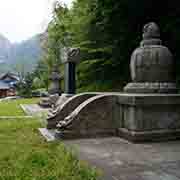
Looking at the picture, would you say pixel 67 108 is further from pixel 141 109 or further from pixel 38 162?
pixel 38 162

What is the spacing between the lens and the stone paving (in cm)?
302

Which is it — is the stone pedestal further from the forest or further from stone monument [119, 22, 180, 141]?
the forest

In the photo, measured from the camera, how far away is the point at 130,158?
12.1ft

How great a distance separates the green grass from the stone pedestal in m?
1.42

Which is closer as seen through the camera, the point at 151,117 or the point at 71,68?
the point at 151,117

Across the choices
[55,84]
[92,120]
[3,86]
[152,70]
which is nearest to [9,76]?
[3,86]

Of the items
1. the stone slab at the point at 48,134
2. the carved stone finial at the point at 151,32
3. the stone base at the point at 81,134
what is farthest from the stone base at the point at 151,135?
the carved stone finial at the point at 151,32

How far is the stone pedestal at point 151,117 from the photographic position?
15.4 feet

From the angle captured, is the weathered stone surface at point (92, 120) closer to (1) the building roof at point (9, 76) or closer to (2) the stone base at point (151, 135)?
(2) the stone base at point (151, 135)

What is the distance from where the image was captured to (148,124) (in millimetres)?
4824

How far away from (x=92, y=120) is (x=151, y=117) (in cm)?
117

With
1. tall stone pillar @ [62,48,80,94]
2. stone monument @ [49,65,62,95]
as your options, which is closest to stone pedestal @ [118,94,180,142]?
tall stone pillar @ [62,48,80,94]

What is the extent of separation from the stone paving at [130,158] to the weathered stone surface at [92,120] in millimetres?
252

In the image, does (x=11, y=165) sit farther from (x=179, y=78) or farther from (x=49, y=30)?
(x=49, y=30)
